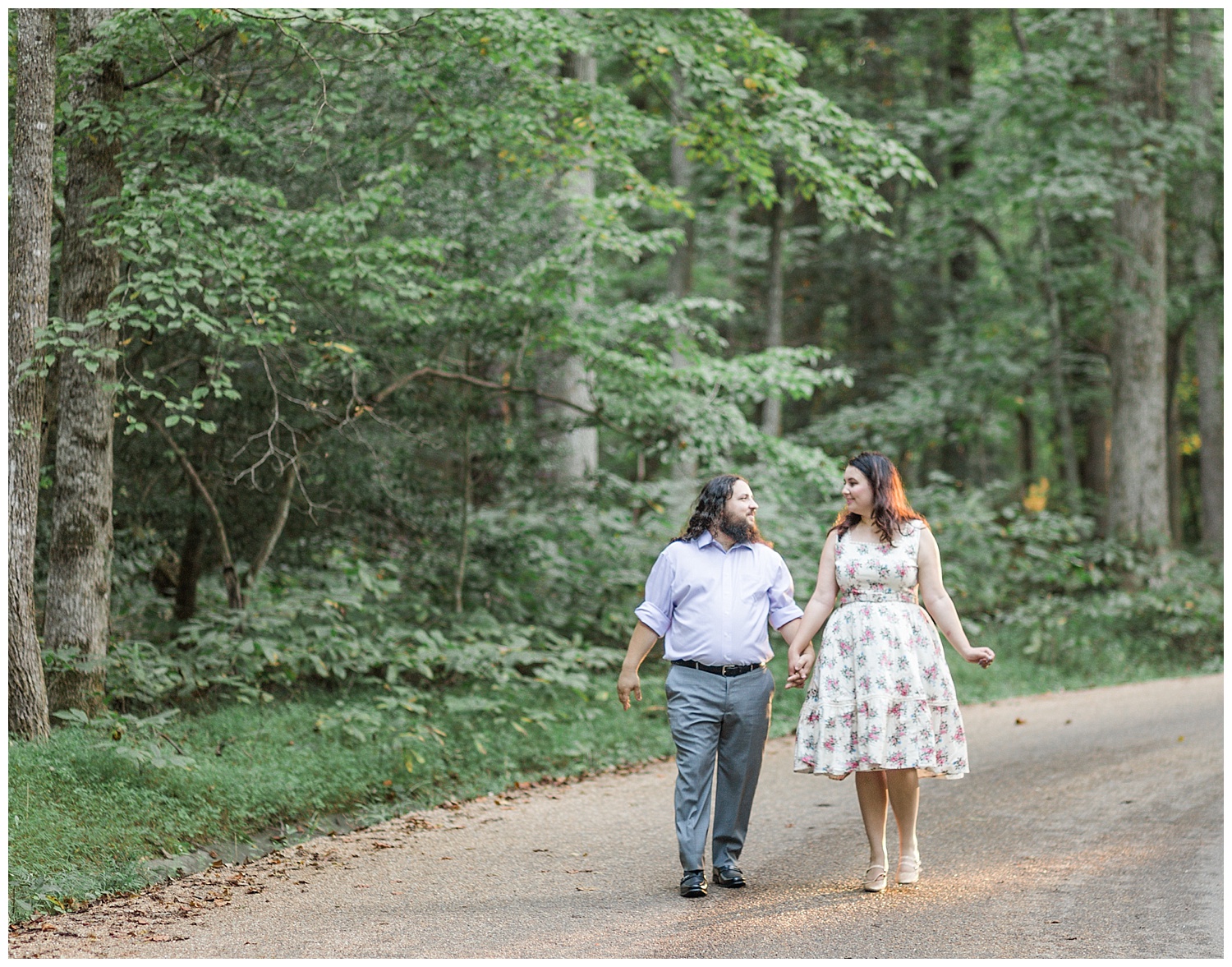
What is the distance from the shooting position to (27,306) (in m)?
7.17

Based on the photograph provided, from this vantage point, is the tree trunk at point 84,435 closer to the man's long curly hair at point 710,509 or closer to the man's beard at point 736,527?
the man's long curly hair at point 710,509

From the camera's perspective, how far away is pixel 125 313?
694cm

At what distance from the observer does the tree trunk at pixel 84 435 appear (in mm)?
7695

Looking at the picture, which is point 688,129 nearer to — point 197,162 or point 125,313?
point 197,162

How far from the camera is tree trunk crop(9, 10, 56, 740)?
6.89m

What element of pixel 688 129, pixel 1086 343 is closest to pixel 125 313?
pixel 688 129

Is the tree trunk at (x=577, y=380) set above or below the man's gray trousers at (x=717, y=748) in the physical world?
above

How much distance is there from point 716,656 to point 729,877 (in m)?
1.04

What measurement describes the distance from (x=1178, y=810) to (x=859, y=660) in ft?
9.99

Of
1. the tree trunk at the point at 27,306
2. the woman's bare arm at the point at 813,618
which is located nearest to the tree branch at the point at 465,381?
the tree trunk at the point at 27,306

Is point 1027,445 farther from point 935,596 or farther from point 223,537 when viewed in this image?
point 935,596

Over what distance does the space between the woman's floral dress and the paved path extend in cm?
61

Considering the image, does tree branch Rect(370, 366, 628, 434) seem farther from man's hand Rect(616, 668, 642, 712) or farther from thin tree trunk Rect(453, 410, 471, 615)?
man's hand Rect(616, 668, 642, 712)

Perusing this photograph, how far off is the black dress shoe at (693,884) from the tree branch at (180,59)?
6.33 m
